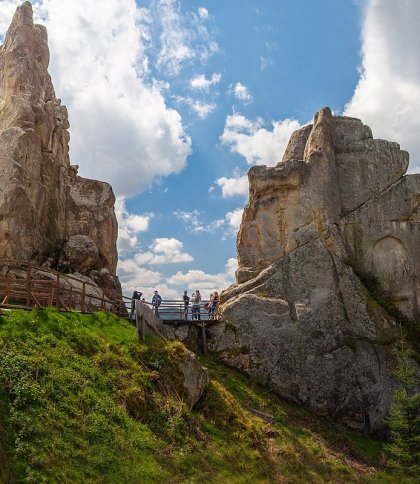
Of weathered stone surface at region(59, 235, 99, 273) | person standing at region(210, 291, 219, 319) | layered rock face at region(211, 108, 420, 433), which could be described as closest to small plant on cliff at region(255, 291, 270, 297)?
layered rock face at region(211, 108, 420, 433)

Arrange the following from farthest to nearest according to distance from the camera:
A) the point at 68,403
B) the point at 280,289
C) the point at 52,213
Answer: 1. the point at 52,213
2. the point at 280,289
3. the point at 68,403

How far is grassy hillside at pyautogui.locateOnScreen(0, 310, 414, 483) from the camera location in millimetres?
12836

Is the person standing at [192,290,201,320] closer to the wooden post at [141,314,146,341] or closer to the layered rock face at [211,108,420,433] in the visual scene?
the layered rock face at [211,108,420,433]

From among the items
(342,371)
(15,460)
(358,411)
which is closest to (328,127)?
(342,371)

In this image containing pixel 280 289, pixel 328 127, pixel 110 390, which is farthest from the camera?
pixel 328 127

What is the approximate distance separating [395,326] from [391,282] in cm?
331

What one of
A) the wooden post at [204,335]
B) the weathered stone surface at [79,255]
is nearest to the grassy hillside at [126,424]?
the wooden post at [204,335]

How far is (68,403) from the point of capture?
1459 cm

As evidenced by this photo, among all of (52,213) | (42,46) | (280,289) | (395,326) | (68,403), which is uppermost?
(42,46)

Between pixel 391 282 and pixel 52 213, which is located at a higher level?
pixel 52 213

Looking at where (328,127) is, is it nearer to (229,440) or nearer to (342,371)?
(342,371)

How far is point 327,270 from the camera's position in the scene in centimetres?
3006

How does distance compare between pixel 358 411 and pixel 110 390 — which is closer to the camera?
pixel 110 390

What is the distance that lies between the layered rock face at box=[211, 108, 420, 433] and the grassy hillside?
3037 mm
